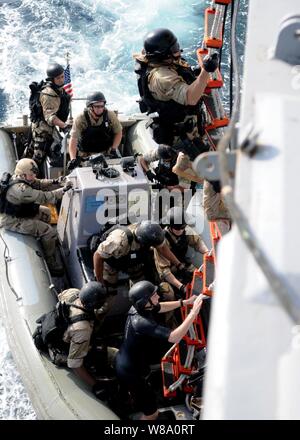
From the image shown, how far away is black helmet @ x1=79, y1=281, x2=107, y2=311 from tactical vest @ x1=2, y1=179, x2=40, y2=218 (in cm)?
184

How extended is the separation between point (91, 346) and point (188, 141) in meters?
2.09

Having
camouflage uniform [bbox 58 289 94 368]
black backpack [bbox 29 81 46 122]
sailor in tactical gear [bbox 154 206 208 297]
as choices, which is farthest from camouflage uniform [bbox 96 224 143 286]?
black backpack [bbox 29 81 46 122]

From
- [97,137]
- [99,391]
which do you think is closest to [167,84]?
[97,137]

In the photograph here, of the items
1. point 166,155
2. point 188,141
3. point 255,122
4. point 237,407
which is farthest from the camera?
point 166,155

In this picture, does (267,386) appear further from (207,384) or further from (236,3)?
(236,3)

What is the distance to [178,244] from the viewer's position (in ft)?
20.7

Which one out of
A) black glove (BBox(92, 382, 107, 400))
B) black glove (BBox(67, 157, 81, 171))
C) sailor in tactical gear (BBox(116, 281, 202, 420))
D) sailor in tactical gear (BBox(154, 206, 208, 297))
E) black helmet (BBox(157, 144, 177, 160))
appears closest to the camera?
sailor in tactical gear (BBox(116, 281, 202, 420))

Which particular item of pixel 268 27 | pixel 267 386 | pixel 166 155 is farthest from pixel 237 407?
pixel 166 155

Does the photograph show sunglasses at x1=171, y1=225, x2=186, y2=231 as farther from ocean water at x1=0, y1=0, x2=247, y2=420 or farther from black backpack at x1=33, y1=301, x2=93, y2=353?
ocean water at x1=0, y1=0, x2=247, y2=420

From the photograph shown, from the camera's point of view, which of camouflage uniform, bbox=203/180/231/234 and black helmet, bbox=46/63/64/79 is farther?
black helmet, bbox=46/63/64/79

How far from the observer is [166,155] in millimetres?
6645

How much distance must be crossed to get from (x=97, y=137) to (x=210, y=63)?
271 centimetres

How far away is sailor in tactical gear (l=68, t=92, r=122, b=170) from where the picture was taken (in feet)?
23.8

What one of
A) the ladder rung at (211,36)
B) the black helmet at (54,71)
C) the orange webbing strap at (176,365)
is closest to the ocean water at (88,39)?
the black helmet at (54,71)
